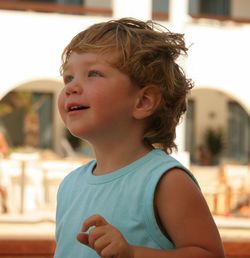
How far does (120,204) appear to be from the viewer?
1666mm

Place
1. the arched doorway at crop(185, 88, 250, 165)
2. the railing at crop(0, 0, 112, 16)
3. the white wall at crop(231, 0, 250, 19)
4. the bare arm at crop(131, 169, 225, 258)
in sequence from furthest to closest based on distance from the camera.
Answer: the arched doorway at crop(185, 88, 250, 165)
the white wall at crop(231, 0, 250, 19)
the railing at crop(0, 0, 112, 16)
the bare arm at crop(131, 169, 225, 258)

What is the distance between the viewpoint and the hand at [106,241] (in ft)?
4.78

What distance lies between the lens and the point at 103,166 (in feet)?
5.91

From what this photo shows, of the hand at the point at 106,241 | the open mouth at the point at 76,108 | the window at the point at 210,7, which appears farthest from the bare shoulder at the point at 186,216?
the window at the point at 210,7

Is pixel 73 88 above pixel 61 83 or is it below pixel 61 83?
→ above

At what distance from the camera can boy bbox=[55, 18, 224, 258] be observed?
158 centimetres

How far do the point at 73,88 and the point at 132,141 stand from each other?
0.57 ft

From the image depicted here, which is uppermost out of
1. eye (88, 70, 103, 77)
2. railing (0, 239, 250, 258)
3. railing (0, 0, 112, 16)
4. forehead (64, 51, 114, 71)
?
forehead (64, 51, 114, 71)

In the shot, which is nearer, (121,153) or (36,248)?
(121,153)

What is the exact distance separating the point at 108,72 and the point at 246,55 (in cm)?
1549

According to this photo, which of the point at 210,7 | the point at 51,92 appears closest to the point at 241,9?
the point at 210,7

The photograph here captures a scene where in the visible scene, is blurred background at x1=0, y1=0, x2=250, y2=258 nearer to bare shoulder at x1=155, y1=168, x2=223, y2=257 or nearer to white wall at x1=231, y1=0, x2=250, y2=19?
white wall at x1=231, y1=0, x2=250, y2=19

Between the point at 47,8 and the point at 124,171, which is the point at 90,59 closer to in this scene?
the point at 124,171

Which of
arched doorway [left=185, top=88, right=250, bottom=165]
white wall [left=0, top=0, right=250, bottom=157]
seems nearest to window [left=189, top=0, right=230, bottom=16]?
arched doorway [left=185, top=88, right=250, bottom=165]
